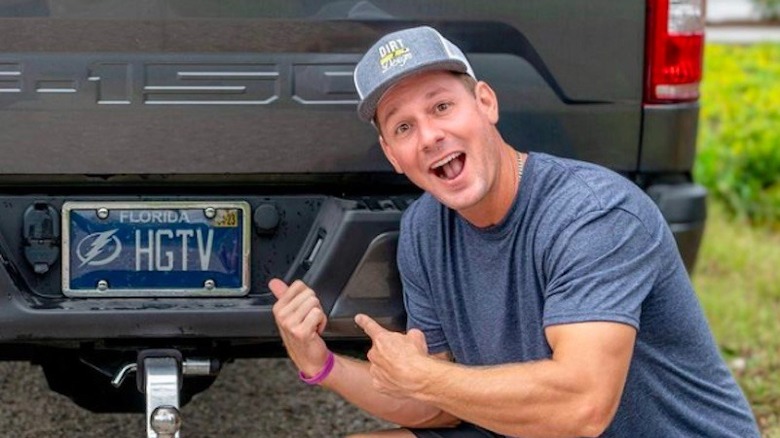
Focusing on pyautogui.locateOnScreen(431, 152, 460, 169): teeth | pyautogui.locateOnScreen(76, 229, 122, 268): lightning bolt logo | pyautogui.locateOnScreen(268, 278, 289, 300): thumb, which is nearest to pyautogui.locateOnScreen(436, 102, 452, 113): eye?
pyautogui.locateOnScreen(431, 152, 460, 169): teeth

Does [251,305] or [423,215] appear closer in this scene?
[423,215]

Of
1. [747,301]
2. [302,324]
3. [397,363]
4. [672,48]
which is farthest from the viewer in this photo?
[747,301]

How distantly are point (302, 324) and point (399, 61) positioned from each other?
0.61 meters

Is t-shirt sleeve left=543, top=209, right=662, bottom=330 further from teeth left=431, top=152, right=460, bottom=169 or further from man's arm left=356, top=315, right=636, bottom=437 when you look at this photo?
teeth left=431, top=152, right=460, bottom=169

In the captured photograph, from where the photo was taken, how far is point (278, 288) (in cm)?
329

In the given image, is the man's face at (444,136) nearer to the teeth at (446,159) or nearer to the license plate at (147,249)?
the teeth at (446,159)

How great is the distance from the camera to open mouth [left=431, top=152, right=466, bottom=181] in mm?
2986

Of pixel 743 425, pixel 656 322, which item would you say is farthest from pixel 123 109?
pixel 743 425

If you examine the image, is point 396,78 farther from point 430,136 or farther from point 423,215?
point 423,215

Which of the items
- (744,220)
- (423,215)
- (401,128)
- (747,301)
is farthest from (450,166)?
(744,220)

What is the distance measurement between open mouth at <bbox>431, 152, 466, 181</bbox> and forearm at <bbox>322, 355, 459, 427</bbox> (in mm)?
547

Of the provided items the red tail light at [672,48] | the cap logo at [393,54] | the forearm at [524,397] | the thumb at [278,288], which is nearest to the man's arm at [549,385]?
the forearm at [524,397]

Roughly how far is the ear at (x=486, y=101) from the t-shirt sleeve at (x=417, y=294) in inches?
13.1

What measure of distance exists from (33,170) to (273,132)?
54 cm
